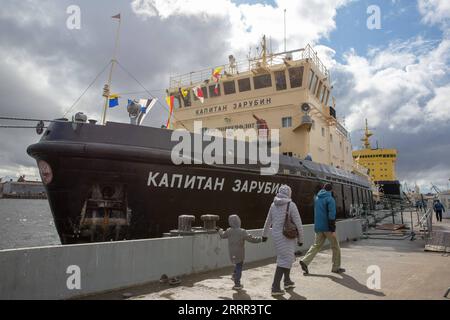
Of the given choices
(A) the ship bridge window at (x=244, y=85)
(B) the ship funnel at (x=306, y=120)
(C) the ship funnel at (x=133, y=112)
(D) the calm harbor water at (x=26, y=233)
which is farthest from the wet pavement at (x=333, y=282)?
(D) the calm harbor water at (x=26, y=233)

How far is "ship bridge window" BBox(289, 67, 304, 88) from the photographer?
42.4 ft

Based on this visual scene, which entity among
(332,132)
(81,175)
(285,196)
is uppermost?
(332,132)

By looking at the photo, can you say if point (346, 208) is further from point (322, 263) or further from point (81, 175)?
point (81, 175)

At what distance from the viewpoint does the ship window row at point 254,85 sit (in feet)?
42.6

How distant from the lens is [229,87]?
14.0 metres

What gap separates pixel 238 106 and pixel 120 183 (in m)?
7.72

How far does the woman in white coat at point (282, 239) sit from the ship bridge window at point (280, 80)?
31.2ft

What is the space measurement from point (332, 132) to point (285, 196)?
1218cm

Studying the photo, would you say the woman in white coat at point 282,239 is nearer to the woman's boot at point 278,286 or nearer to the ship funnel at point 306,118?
the woman's boot at point 278,286

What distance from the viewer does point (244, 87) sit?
1378 cm

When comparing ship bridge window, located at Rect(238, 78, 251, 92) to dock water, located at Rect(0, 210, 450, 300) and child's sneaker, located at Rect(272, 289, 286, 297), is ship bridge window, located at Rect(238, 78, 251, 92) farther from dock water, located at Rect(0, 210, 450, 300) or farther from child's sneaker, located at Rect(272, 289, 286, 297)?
child's sneaker, located at Rect(272, 289, 286, 297)

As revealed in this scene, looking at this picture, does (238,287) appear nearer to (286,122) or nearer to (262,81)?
(286,122)
